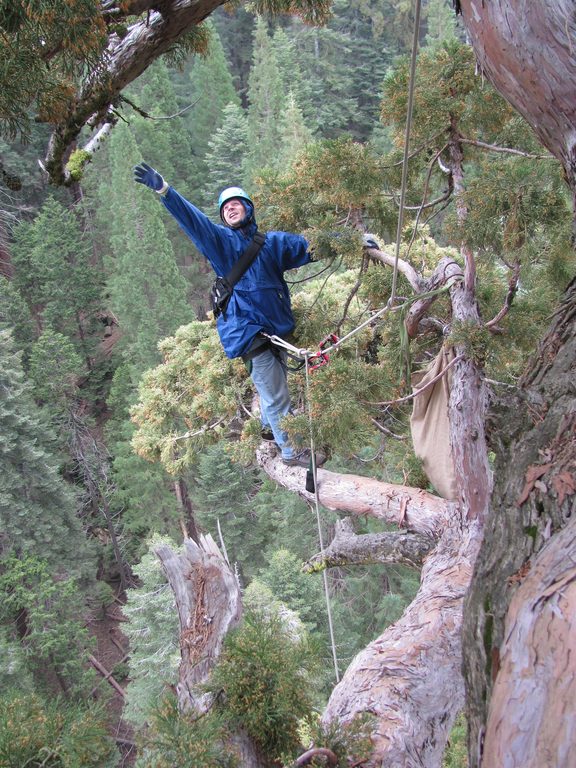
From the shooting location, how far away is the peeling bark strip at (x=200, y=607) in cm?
233

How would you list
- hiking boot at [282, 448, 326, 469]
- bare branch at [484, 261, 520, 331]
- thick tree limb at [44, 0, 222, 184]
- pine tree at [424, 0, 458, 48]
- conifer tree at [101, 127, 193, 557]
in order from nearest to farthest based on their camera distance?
1. thick tree limb at [44, 0, 222, 184]
2. bare branch at [484, 261, 520, 331]
3. hiking boot at [282, 448, 326, 469]
4. conifer tree at [101, 127, 193, 557]
5. pine tree at [424, 0, 458, 48]

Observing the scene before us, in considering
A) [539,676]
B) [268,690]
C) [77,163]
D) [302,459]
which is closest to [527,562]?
[539,676]

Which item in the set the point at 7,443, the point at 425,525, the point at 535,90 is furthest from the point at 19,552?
the point at 535,90

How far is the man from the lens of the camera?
164 inches

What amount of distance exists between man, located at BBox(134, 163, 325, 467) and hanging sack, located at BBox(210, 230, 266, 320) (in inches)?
1.6

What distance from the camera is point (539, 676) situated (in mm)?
1321

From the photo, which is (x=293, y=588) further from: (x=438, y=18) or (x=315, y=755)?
(x=438, y=18)

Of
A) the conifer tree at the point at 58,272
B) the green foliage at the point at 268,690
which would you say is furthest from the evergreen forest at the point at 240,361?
the conifer tree at the point at 58,272

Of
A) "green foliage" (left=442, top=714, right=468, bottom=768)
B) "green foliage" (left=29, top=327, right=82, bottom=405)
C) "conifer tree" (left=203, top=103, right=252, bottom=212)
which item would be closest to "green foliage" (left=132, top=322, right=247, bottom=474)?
"green foliage" (left=442, top=714, right=468, bottom=768)

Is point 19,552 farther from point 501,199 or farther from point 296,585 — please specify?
point 501,199

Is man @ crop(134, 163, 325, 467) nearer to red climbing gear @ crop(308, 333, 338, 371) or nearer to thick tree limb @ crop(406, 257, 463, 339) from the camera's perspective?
red climbing gear @ crop(308, 333, 338, 371)

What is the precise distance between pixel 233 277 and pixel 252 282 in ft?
0.47

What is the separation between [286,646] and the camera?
2113 mm

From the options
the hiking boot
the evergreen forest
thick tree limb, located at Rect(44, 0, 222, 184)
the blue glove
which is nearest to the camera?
the evergreen forest
